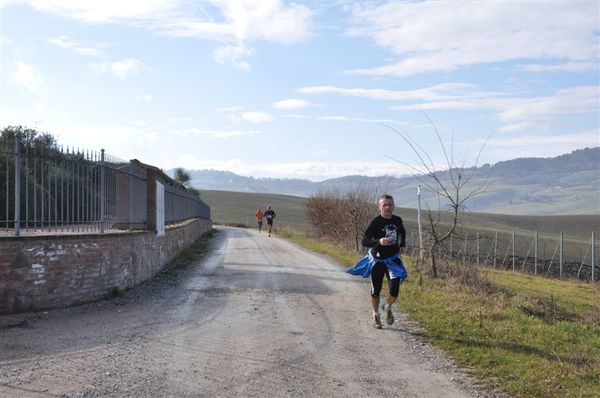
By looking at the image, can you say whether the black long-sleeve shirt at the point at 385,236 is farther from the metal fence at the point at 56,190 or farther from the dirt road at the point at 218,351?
the metal fence at the point at 56,190

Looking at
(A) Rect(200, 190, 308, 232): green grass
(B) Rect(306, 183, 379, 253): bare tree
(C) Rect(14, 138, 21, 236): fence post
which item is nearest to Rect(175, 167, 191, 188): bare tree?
(B) Rect(306, 183, 379, 253): bare tree

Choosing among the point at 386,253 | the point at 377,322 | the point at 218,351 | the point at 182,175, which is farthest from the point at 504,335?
the point at 182,175

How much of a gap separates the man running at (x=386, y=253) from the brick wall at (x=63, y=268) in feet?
14.7

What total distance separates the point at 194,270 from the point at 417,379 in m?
10.5

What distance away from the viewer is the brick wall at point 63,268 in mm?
8359

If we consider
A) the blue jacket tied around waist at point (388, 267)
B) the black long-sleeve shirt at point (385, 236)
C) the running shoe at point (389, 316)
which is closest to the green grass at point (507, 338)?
the running shoe at point (389, 316)

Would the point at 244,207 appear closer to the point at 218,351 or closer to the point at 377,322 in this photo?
the point at 377,322

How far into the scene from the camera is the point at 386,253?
333 inches

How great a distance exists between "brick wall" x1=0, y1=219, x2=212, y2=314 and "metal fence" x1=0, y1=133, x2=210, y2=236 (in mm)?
439

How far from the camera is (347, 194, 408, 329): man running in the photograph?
8.43 m

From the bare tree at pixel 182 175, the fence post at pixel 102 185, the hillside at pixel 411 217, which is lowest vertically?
the hillside at pixel 411 217

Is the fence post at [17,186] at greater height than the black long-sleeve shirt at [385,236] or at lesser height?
greater

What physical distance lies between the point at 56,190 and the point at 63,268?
4.20ft

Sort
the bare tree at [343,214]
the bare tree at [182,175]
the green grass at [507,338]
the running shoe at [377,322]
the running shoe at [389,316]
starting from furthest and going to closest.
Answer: the bare tree at [182,175] → the bare tree at [343,214] → the running shoe at [389,316] → the running shoe at [377,322] → the green grass at [507,338]
